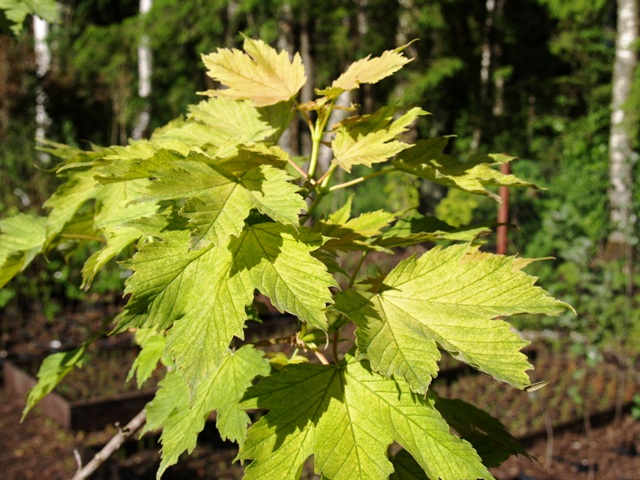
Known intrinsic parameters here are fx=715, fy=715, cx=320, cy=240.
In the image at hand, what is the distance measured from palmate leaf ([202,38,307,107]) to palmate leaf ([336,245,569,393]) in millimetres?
333

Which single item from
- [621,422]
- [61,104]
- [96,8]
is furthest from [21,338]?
[96,8]

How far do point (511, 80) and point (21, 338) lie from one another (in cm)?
1335

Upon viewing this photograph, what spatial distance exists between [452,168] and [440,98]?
11926 millimetres

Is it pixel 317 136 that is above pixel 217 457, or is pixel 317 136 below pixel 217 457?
above

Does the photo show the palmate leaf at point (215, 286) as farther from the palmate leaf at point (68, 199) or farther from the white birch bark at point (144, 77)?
the white birch bark at point (144, 77)

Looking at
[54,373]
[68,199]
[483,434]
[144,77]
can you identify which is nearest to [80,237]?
[68,199]

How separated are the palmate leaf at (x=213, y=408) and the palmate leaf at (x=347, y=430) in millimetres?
65

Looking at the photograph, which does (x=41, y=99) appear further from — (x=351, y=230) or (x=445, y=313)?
(x=445, y=313)

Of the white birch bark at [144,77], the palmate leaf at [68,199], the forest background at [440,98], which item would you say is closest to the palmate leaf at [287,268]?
the palmate leaf at [68,199]

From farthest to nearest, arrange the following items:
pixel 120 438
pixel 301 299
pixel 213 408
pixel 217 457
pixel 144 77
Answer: pixel 144 77 → pixel 217 457 → pixel 120 438 → pixel 213 408 → pixel 301 299

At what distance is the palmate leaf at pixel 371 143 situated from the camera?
3.38 ft

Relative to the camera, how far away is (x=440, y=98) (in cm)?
1263

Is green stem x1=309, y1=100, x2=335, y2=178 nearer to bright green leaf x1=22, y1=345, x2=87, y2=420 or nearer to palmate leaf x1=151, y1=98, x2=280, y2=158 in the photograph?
palmate leaf x1=151, y1=98, x2=280, y2=158

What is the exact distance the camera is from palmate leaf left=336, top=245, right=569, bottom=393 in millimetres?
878
